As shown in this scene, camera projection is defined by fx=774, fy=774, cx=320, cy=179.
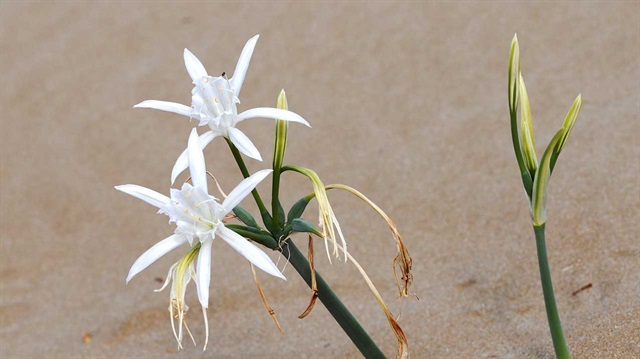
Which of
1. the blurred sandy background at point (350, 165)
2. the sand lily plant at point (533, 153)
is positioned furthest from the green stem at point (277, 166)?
the blurred sandy background at point (350, 165)

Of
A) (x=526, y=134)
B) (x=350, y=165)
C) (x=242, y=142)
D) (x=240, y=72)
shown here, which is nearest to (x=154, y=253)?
(x=242, y=142)

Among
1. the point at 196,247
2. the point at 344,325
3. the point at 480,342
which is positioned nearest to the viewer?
the point at 196,247

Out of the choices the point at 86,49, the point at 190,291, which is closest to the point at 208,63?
the point at 86,49

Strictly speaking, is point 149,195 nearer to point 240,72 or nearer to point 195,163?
point 195,163

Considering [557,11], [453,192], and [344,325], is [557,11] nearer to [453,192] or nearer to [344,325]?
[453,192]

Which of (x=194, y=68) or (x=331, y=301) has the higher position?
(x=194, y=68)

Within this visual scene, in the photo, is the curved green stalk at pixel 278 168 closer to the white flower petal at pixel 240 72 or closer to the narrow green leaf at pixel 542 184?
the white flower petal at pixel 240 72

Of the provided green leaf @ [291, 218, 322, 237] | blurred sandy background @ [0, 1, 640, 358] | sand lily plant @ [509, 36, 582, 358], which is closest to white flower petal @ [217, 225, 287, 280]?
green leaf @ [291, 218, 322, 237]
